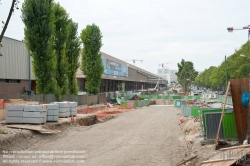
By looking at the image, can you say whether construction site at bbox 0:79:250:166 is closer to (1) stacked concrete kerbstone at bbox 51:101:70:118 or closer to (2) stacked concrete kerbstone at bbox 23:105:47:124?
(2) stacked concrete kerbstone at bbox 23:105:47:124

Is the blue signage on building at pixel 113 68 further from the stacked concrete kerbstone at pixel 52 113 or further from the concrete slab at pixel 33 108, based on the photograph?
the concrete slab at pixel 33 108

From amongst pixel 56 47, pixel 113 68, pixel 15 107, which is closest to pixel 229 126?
pixel 15 107

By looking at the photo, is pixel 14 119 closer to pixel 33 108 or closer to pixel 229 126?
pixel 33 108

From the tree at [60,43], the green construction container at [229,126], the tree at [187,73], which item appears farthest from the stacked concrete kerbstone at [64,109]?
the tree at [187,73]

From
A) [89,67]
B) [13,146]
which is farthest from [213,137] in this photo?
[89,67]

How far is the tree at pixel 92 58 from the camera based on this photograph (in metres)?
51.5

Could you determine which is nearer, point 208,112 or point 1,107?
point 208,112

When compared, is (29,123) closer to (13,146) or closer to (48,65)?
(13,146)

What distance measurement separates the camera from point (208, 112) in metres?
12.9

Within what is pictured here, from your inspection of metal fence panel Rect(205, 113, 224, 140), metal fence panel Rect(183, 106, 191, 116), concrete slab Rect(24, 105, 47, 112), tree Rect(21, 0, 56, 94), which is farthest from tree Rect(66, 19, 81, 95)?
metal fence panel Rect(205, 113, 224, 140)

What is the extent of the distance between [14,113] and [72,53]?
25.9 m

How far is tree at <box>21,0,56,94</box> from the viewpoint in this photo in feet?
112

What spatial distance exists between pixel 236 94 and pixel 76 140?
10167 mm

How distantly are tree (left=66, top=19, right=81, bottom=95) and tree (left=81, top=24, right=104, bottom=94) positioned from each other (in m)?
6.15
